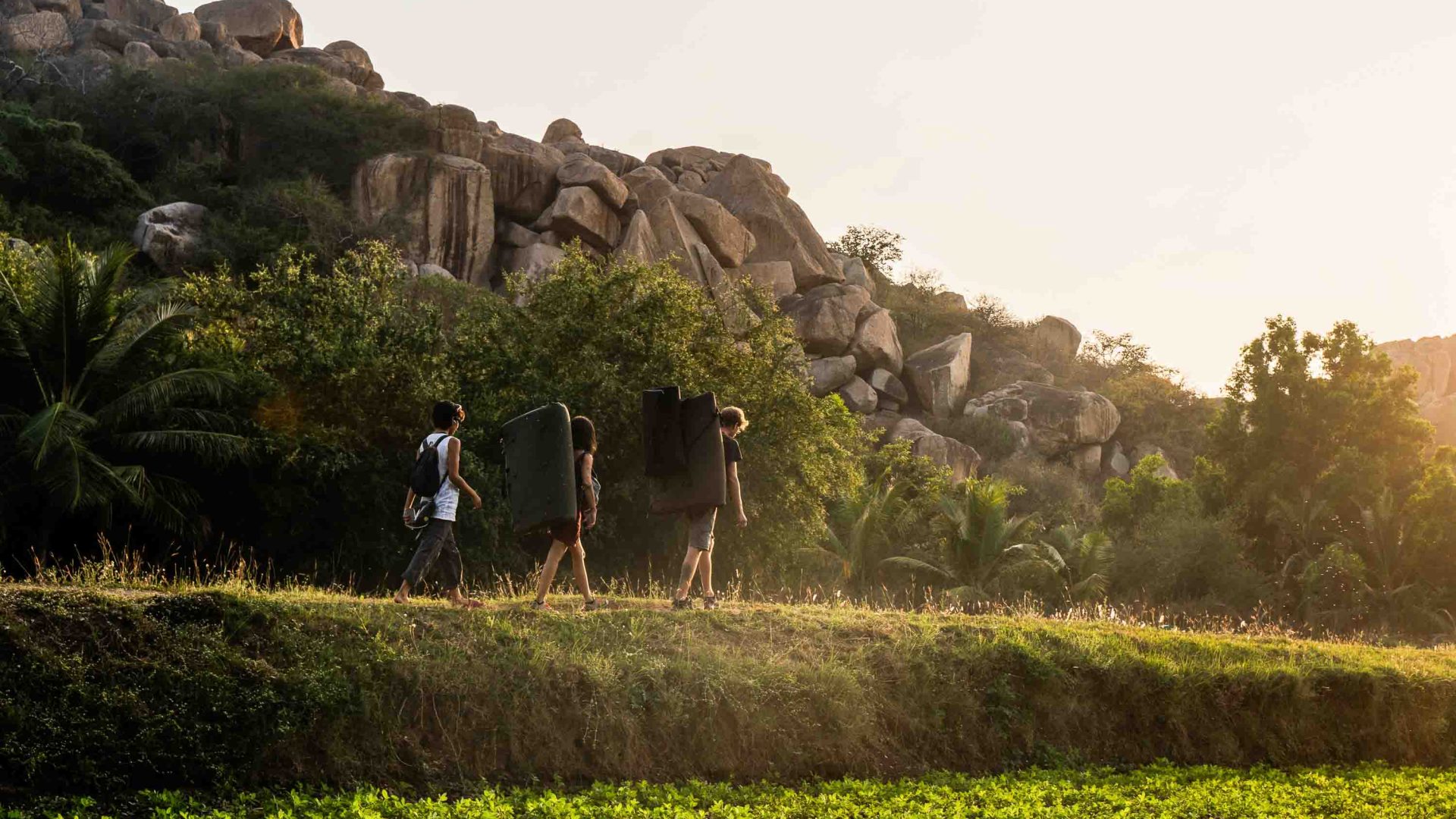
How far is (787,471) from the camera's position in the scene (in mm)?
27375

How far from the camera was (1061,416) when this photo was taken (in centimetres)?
6178

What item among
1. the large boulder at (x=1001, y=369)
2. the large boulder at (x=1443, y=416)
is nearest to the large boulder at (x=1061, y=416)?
the large boulder at (x=1001, y=369)

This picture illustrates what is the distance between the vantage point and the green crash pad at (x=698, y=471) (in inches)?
450

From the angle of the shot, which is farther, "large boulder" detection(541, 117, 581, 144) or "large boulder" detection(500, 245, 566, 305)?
"large boulder" detection(541, 117, 581, 144)

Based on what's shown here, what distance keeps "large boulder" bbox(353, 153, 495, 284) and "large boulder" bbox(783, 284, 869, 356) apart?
1459 centimetres

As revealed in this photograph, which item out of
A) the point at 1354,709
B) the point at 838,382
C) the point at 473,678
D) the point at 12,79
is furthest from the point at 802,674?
the point at 12,79

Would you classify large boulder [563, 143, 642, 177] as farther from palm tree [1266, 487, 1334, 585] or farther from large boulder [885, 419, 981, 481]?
palm tree [1266, 487, 1334, 585]

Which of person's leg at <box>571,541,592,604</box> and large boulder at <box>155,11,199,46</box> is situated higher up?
large boulder at <box>155,11,199,46</box>

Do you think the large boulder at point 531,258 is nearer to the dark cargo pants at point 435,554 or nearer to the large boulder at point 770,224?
the large boulder at point 770,224

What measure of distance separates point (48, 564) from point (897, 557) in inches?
803

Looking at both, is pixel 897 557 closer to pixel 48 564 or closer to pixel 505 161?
pixel 48 564

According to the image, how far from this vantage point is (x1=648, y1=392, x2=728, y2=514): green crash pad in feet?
37.5

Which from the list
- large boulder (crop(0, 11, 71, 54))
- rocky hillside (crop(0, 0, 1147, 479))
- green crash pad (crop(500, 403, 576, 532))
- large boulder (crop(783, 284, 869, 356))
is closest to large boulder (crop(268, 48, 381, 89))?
rocky hillside (crop(0, 0, 1147, 479))

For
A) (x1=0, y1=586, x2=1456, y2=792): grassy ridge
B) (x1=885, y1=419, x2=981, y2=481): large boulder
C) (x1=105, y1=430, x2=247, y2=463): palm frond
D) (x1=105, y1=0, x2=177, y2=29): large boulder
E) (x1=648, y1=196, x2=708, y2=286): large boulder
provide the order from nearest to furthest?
1. (x1=0, y1=586, x2=1456, y2=792): grassy ridge
2. (x1=105, y1=430, x2=247, y2=463): palm frond
3. (x1=885, y1=419, x2=981, y2=481): large boulder
4. (x1=648, y1=196, x2=708, y2=286): large boulder
5. (x1=105, y1=0, x2=177, y2=29): large boulder
